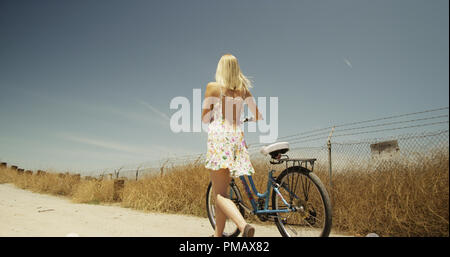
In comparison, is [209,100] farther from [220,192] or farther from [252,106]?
[220,192]

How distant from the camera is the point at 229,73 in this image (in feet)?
8.63

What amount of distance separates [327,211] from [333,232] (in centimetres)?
213

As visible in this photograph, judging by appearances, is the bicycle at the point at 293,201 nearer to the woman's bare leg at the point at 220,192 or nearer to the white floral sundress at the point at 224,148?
the white floral sundress at the point at 224,148

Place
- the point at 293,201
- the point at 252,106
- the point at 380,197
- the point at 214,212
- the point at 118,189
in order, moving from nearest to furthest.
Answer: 1. the point at 293,201
2. the point at 252,106
3. the point at 214,212
4. the point at 380,197
5. the point at 118,189

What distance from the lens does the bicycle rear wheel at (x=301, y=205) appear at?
2432mm

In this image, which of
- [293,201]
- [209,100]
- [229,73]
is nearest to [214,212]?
[293,201]

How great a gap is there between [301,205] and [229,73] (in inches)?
62.4

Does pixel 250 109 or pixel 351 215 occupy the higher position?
pixel 250 109

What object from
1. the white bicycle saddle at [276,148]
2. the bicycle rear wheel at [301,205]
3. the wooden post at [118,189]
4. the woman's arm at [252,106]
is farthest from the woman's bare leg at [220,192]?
the wooden post at [118,189]

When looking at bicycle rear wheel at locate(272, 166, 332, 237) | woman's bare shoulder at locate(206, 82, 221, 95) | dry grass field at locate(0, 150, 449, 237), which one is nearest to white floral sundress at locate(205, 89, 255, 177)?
woman's bare shoulder at locate(206, 82, 221, 95)

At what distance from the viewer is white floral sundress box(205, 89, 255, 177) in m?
2.56
